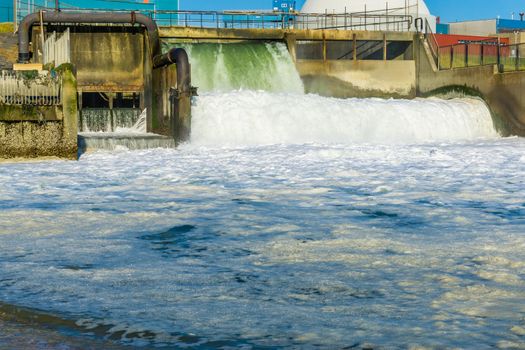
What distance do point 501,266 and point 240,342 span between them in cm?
358

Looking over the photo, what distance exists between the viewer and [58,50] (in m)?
25.9

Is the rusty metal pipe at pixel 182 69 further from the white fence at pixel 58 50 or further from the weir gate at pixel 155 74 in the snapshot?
the white fence at pixel 58 50

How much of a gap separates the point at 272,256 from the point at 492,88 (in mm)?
26095

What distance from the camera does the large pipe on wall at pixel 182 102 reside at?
26.9m

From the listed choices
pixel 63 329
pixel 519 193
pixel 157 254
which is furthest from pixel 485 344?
pixel 519 193

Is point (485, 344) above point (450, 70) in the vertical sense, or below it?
below

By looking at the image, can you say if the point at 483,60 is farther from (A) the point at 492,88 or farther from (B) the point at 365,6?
(B) the point at 365,6

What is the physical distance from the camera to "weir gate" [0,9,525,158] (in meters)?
21.4

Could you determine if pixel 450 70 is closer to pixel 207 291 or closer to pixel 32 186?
pixel 32 186

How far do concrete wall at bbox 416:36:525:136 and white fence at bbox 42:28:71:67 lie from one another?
1680 centimetres

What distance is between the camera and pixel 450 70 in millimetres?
35938

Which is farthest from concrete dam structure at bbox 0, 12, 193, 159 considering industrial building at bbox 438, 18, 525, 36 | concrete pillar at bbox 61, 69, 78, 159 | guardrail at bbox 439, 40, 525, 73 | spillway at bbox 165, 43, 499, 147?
industrial building at bbox 438, 18, 525, 36

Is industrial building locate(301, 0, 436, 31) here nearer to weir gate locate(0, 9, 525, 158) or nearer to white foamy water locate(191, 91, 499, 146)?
weir gate locate(0, 9, 525, 158)

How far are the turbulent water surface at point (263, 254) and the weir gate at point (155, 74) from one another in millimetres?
1713
